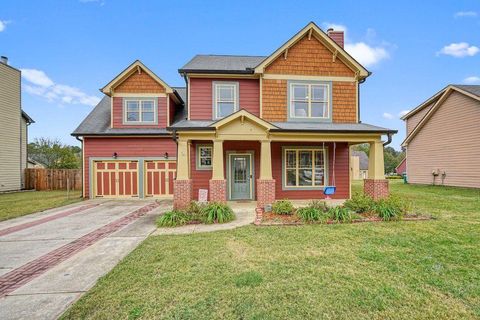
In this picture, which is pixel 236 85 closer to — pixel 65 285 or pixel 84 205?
pixel 84 205

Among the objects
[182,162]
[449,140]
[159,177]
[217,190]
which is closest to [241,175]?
[217,190]

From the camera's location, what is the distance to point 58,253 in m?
5.31

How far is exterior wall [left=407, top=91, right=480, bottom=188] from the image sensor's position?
629 inches

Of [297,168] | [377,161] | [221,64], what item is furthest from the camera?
[221,64]

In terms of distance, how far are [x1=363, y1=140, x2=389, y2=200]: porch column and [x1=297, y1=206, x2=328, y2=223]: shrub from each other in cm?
343

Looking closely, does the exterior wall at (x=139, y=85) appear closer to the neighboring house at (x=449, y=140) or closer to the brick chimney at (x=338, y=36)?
the brick chimney at (x=338, y=36)

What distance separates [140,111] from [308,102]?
911 centimetres

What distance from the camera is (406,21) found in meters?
15.8

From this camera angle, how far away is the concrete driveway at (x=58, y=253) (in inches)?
134

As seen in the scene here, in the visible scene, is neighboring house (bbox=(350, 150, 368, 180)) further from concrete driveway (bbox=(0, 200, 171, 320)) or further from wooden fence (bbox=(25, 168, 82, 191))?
concrete driveway (bbox=(0, 200, 171, 320))

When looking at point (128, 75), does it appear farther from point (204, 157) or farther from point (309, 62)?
point (309, 62)

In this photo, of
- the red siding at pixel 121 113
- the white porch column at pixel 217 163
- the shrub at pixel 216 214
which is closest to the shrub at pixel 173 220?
the shrub at pixel 216 214

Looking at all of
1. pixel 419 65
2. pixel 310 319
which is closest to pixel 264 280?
pixel 310 319

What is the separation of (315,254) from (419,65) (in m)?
22.5
